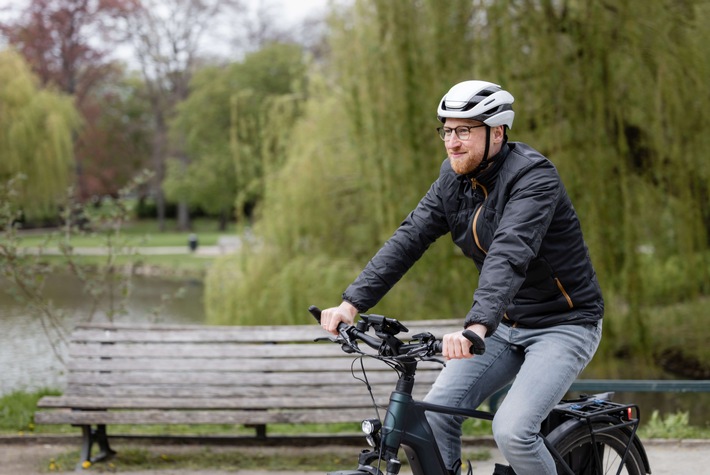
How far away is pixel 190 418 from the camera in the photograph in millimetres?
4844

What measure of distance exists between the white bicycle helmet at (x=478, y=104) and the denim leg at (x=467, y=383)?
2.53ft

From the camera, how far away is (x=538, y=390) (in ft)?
9.62

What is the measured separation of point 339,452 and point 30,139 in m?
22.8

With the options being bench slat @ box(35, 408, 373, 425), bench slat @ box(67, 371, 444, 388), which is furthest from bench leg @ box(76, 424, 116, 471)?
bench slat @ box(67, 371, 444, 388)

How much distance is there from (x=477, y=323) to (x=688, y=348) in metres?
8.11

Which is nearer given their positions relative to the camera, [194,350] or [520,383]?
[520,383]

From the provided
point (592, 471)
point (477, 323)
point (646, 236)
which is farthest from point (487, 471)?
point (646, 236)

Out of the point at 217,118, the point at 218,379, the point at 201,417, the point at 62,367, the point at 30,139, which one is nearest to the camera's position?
the point at 201,417

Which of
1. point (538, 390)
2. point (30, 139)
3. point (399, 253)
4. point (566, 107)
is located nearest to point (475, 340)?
point (538, 390)

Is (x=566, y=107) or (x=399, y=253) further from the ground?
(x=566, y=107)

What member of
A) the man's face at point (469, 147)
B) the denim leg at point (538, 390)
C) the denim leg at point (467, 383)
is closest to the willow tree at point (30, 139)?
the denim leg at point (467, 383)

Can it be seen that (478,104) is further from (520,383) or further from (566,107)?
(566,107)

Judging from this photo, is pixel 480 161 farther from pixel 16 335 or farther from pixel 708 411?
pixel 16 335

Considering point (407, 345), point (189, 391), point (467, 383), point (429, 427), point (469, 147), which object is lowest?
A: point (189, 391)
